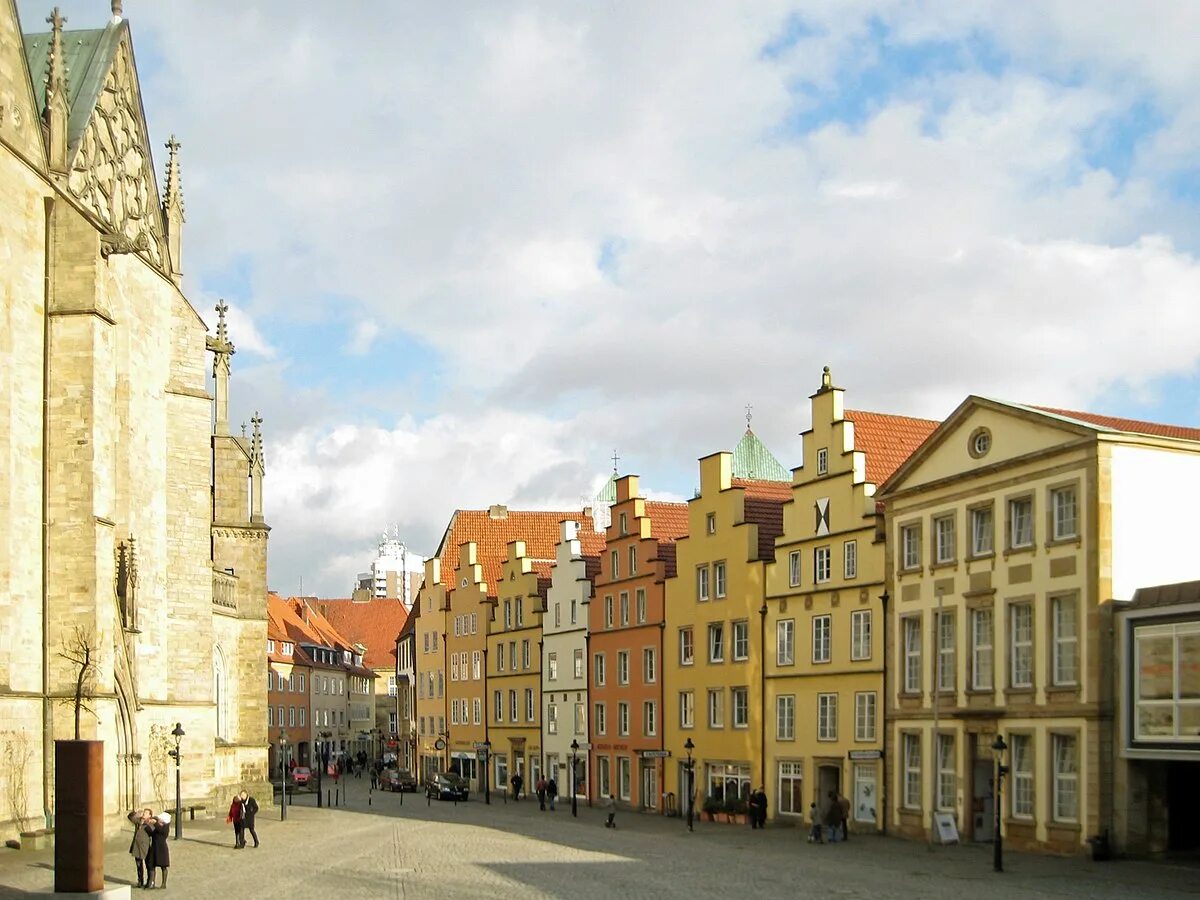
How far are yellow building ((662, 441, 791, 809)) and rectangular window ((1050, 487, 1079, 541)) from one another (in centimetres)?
1404

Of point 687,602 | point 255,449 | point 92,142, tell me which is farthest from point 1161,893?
point 255,449

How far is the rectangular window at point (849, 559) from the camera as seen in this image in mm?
43062

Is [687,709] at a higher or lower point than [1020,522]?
lower

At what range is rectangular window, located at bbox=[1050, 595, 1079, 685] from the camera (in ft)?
113

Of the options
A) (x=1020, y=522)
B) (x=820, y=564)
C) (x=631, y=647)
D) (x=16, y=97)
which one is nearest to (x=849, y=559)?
(x=820, y=564)

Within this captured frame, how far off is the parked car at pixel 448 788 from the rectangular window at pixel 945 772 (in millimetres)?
31413

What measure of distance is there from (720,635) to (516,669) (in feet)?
69.9

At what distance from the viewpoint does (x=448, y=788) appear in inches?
2630

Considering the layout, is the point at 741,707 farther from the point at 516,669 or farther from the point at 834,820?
the point at 516,669

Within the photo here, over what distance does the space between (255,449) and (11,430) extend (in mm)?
21539

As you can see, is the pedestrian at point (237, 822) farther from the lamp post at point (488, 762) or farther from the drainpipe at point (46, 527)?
the lamp post at point (488, 762)

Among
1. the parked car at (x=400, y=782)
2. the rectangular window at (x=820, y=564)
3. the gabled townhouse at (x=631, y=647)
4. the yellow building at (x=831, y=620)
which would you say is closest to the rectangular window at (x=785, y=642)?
the yellow building at (x=831, y=620)

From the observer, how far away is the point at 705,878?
95.3 feet

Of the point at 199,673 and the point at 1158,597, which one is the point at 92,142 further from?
the point at 1158,597
